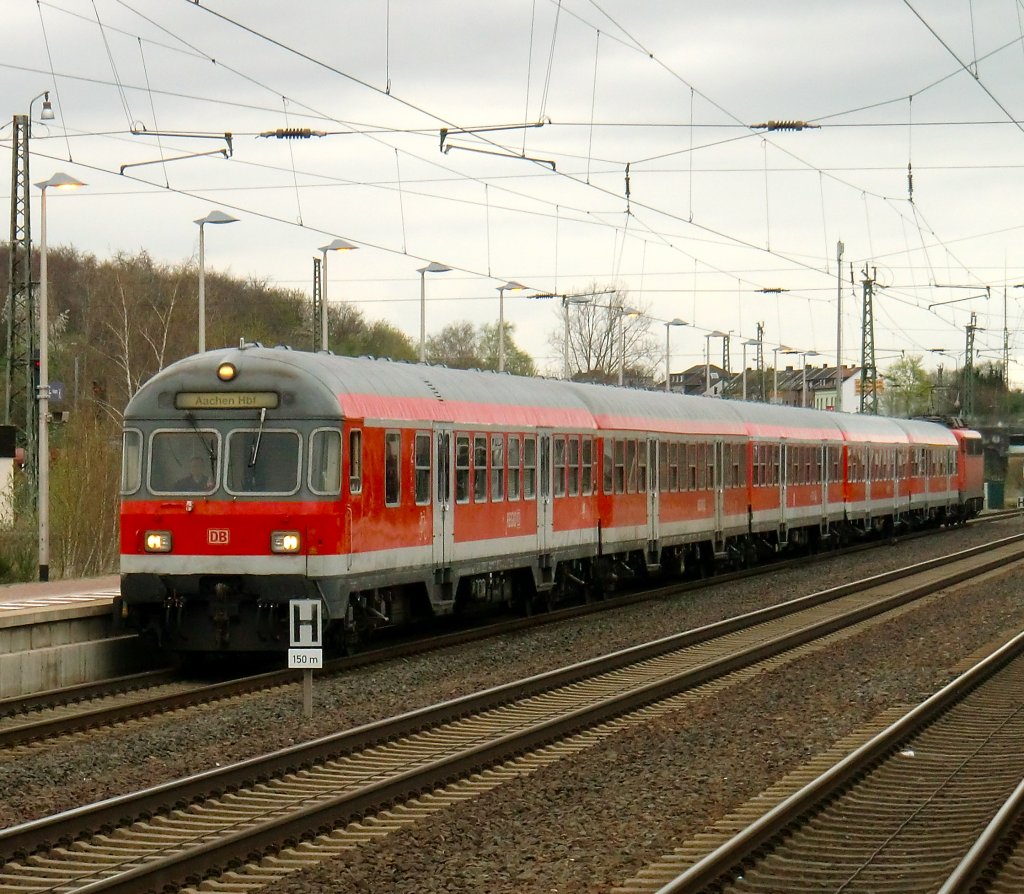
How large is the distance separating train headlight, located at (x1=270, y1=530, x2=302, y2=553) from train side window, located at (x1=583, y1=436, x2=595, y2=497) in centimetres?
835

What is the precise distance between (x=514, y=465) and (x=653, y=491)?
628cm

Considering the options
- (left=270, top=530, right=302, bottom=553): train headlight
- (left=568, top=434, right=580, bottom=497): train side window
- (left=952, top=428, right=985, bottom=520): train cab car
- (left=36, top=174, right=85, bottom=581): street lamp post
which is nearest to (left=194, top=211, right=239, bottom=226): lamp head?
(left=36, top=174, right=85, bottom=581): street lamp post

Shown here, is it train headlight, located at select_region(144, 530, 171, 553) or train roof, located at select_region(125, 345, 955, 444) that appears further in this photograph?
train roof, located at select_region(125, 345, 955, 444)

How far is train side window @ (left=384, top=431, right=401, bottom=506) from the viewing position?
17094mm

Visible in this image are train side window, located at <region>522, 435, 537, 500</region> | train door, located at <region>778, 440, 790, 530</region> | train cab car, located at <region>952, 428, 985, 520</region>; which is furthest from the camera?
train cab car, located at <region>952, 428, 985, 520</region>

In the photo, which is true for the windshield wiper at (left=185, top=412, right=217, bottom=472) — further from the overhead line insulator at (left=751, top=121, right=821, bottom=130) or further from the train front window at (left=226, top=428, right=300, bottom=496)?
the overhead line insulator at (left=751, top=121, right=821, bottom=130)

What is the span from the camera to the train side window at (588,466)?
23578mm

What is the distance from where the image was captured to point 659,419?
27.7 meters

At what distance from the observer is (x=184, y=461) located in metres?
16.2

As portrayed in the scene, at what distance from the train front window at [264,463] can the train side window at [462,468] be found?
345 cm

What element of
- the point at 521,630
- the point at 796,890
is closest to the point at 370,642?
the point at 521,630

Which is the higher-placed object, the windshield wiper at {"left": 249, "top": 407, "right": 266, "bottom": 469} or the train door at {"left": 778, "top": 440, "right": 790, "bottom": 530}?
the windshield wiper at {"left": 249, "top": 407, "right": 266, "bottom": 469}

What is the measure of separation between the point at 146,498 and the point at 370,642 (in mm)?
4014

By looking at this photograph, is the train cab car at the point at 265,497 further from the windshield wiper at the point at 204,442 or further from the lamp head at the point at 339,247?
the lamp head at the point at 339,247
